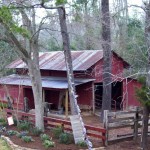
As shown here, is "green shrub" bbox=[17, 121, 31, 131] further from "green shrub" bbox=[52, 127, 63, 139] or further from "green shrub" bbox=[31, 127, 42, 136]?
"green shrub" bbox=[52, 127, 63, 139]

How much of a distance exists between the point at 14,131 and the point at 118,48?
42.6ft

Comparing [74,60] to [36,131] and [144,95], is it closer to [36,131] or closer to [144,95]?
[36,131]

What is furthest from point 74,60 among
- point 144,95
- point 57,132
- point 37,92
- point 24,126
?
point 144,95

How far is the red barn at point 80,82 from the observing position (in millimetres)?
21016

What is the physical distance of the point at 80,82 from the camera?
20375mm

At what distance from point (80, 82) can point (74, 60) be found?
2.53m

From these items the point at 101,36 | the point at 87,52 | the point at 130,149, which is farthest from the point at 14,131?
the point at 87,52

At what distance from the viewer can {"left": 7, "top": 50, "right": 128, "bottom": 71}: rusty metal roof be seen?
21.1m

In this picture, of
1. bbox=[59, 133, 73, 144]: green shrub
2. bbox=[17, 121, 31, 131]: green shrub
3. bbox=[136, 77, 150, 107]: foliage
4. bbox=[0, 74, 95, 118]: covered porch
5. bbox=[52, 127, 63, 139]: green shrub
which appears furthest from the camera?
bbox=[0, 74, 95, 118]: covered porch

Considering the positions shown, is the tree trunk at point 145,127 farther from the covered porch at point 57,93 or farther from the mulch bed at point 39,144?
the covered porch at point 57,93

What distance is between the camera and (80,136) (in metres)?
12.0

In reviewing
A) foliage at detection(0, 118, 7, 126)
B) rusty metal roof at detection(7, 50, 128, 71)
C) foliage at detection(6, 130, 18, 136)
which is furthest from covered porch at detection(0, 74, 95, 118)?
foliage at detection(6, 130, 18, 136)

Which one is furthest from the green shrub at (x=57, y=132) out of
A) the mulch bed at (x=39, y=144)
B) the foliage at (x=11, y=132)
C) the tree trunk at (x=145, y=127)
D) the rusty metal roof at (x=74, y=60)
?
the rusty metal roof at (x=74, y=60)

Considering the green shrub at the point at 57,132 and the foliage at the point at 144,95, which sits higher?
the foliage at the point at 144,95
